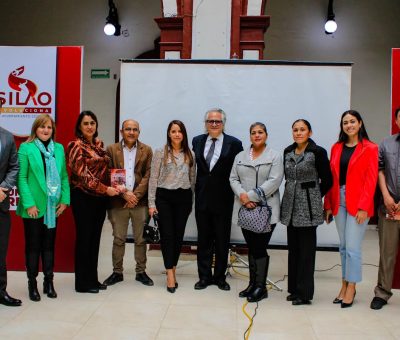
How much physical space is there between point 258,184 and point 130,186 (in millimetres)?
1105

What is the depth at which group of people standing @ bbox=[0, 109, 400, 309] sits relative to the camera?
345cm

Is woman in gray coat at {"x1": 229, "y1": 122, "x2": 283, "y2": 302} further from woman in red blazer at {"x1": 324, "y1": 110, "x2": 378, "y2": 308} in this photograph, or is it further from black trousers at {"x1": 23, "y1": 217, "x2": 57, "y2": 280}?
black trousers at {"x1": 23, "y1": 217, "x2": 57, "y2": 280}

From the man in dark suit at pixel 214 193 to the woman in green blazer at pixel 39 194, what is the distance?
3.79ft

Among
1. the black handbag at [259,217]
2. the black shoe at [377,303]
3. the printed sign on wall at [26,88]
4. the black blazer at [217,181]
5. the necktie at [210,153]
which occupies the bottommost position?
the black shoe at [377,303]

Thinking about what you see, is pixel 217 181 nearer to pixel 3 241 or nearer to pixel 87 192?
pixel 87 192

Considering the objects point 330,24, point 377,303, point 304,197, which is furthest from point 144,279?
point 330,24

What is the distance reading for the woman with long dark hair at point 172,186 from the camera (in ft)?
12.5

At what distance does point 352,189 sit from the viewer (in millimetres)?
3428

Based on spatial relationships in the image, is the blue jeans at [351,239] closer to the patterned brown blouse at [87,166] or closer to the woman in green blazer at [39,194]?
the patterned brown blouse at [87,166]

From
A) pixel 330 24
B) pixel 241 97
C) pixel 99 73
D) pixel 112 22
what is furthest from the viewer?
pixel 99 73

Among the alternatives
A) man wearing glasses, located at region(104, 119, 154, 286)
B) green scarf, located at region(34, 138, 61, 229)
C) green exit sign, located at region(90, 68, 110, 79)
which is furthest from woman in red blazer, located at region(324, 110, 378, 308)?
green exit sign, located at region(90, 68, 110, 79)

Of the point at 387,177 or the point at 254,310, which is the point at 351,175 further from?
the point at 254,310

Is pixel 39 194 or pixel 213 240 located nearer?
pixel 39 194

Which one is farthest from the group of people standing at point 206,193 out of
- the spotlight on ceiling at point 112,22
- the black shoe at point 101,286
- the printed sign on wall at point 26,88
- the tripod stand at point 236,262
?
the spotlight on ceiling at point 112,22
